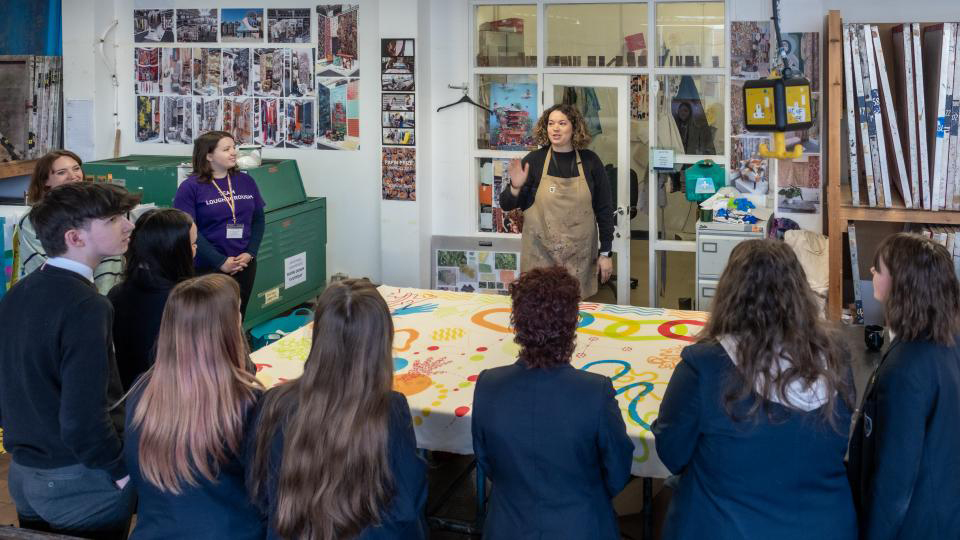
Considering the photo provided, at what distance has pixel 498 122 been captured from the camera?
7.49 metres

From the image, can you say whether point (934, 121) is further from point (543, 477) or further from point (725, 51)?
point (543, 477)

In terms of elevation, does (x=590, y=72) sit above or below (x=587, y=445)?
above

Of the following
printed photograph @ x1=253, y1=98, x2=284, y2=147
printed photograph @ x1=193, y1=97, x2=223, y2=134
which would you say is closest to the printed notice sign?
printed photograph @ x1=253, y1=98, x2=284, y2=147

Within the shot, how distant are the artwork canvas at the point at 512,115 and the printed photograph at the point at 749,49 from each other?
4.56 feet

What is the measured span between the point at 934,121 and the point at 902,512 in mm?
4249

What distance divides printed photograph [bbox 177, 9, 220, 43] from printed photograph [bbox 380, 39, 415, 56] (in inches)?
→ 55.0

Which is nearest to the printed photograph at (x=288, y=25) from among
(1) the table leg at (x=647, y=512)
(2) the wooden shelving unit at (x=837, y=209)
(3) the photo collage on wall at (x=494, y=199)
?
(3) the photo collage on wall at (x=494, y=199)

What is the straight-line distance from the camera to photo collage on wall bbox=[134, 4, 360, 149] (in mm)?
7676

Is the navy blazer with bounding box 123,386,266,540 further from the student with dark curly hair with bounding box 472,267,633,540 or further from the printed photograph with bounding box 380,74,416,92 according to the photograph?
the printed photograph with bounding box 380,74,416,92

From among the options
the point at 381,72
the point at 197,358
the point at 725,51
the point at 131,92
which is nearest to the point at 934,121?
the point at 725,51

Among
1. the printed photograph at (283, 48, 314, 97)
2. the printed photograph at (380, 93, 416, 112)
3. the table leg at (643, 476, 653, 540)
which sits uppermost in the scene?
the printed photograph at (283, 48, 314, 97)

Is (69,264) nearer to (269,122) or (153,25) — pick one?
(269,122)

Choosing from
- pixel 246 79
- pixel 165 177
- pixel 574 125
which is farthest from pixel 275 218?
pixel 574 125

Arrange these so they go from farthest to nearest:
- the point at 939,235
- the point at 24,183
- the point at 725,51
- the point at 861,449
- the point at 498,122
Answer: the point at 24,183 → the point at 498,122 → the point at 725,51 → the point at 939,235 → the point at 861,449
